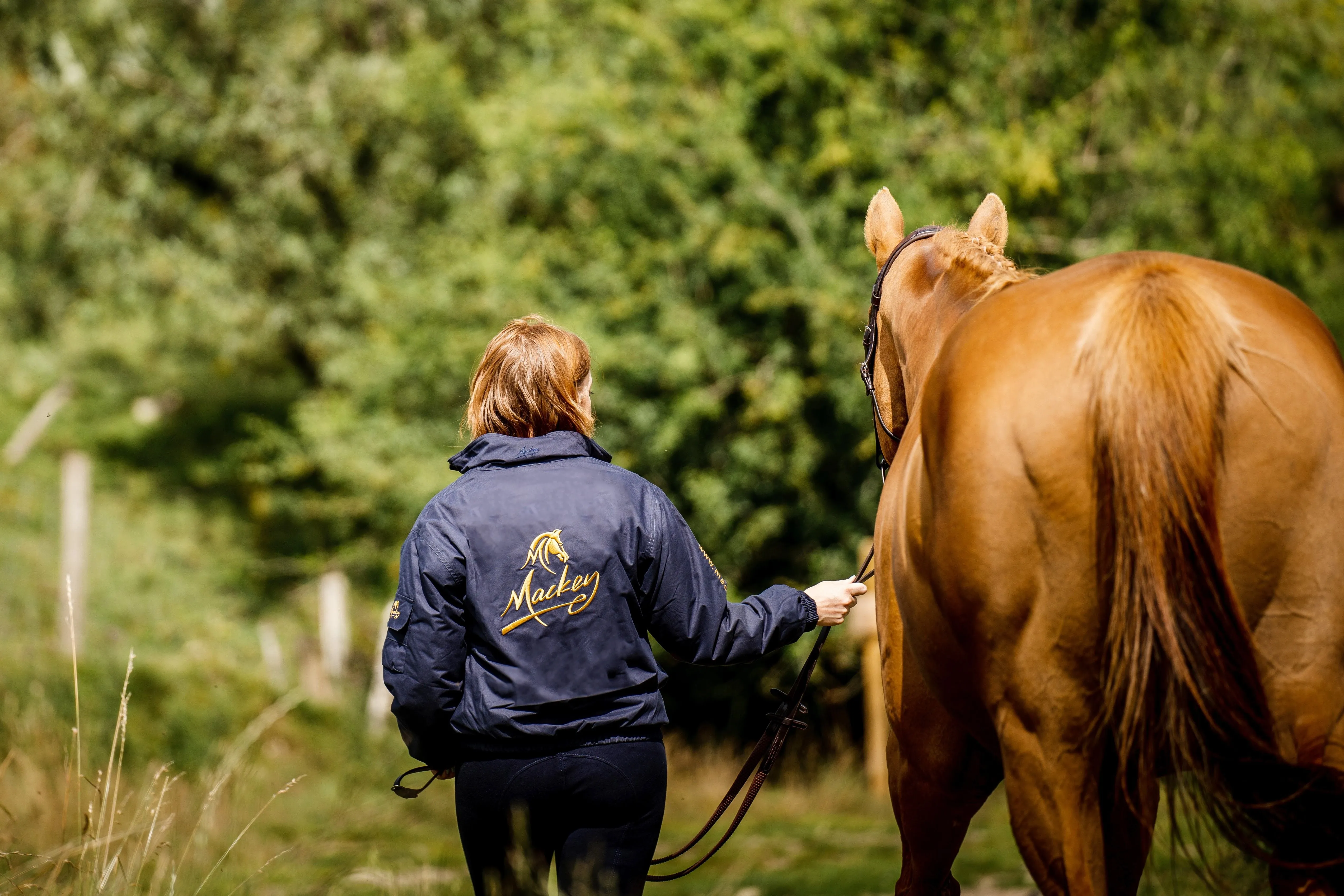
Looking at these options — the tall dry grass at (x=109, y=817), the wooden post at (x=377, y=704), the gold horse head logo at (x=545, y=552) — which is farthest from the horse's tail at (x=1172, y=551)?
the wooden post at (x=377, y=704)

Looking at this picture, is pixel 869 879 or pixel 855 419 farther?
pixel 855 419

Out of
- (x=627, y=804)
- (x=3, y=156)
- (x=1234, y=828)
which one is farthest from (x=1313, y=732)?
(x=3, y=156)

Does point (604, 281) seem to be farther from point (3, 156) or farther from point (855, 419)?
point (3, 156)

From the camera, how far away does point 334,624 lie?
1245cm

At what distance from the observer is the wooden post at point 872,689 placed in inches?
320

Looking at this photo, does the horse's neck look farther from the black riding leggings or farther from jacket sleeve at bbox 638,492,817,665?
the black riding leggings

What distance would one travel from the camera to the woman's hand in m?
2.65

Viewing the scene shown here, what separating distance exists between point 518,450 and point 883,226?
156 cm

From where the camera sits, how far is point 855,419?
8688 mm

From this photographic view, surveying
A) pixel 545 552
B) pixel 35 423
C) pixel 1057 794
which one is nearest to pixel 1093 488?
pixel 1057 794

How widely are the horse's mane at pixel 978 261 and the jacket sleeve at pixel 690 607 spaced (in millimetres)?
870

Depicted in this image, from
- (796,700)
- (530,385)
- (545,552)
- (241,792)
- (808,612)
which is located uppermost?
(530,385)

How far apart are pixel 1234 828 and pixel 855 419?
6.85 metres

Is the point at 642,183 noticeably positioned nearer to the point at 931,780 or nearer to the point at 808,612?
the point at 808,612
